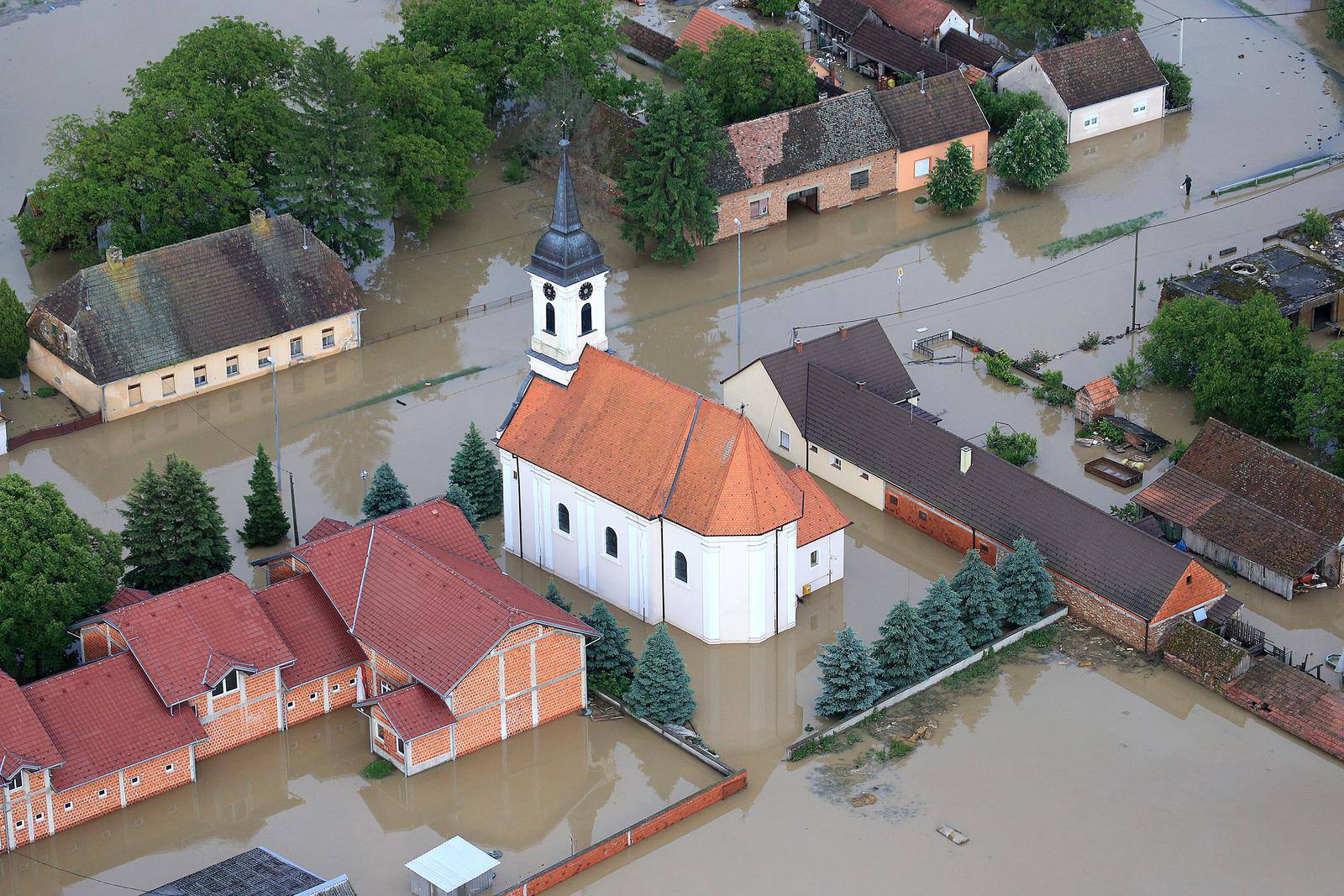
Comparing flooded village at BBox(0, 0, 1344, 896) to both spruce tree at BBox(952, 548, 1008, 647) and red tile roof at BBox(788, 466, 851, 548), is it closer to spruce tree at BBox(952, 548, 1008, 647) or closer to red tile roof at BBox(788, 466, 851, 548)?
red tile roof at BBox(788, 466, 851, 548)

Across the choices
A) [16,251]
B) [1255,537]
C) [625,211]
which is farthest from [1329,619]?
[16,251]

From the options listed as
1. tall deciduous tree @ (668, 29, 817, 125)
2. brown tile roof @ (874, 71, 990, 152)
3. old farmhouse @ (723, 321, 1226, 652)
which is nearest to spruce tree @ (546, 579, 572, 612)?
old farmhouse @ (723, 321, 1226, 652)

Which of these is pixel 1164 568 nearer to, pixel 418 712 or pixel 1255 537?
pixel 1255 537

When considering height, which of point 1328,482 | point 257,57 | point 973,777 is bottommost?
point 973,777

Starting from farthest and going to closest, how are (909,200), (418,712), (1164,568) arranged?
(909,200), (1164,568), (418,712)

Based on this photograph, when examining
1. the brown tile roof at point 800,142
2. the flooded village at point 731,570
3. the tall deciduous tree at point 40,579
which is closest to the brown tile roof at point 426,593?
the flooded village at point 731,570

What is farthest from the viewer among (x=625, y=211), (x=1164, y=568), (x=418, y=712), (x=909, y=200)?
(x=909, y=200)

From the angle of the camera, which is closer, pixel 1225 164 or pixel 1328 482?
pixel 1328 482
